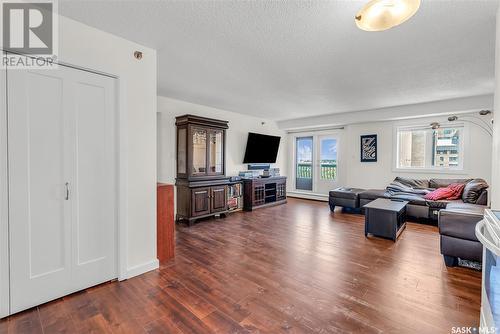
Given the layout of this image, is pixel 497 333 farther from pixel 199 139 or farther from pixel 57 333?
pixel 199 139

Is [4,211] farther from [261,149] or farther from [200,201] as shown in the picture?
[261,149]

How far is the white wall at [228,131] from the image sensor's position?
4387mm

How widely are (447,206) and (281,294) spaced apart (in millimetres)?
3195

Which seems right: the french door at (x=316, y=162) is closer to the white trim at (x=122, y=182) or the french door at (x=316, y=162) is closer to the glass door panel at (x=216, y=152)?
the glass door panel at (x=216, y=152)

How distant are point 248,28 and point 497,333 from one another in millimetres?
2454

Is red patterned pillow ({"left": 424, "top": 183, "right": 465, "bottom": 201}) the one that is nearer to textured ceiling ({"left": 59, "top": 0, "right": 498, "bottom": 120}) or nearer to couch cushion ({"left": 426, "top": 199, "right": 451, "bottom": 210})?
couch cushion ({"left": 426, "top": 199, "right": 451, "bottom": 210})

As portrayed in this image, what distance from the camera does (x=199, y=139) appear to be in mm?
4469

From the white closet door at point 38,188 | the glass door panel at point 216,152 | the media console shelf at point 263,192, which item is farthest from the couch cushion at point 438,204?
the white closet door at point 38,188

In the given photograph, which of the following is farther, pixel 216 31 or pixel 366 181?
pixel 366 181

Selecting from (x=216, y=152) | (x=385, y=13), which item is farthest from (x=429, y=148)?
(x=385, y=13)

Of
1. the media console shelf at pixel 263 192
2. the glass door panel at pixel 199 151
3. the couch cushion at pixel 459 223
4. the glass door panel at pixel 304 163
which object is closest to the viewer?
the couch cushion at pixel 459 223

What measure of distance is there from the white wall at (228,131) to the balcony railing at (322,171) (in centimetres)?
53

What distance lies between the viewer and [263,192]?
18.9ft

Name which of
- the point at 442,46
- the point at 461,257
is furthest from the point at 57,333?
the point at 442,46
